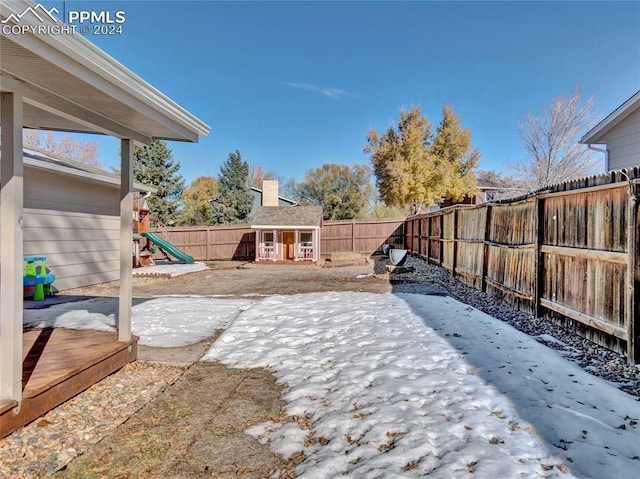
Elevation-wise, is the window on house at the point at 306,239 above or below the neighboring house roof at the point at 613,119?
below

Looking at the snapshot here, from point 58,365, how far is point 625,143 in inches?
391

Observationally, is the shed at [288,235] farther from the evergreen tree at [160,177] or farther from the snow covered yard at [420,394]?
the snow covered yard at [420,394]

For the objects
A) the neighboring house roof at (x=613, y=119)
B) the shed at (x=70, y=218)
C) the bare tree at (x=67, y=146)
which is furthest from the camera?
the bare tree at (x=67, y=146)

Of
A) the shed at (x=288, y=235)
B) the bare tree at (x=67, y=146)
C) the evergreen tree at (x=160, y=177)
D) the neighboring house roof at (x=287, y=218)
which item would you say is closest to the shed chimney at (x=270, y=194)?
the neighboring house roof at (x=287, y=218)

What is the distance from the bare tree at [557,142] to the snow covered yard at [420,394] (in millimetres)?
16600

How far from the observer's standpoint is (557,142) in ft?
58.7

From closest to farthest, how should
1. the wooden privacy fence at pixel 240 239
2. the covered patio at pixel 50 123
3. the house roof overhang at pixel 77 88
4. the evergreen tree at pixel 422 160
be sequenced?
1. the house roof overhang at pixel 77 88
2. the covered patio at pixel 50 123
3. the wooden privacy fence at pixel 240 239
4. the evergreen tree at pixel 422 160

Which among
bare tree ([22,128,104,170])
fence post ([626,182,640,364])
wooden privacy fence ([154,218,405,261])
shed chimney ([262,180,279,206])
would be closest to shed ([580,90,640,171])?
fence post ([626,182,640,364])

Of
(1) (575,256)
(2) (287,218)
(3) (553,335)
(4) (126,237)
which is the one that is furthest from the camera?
(2) (287,218)

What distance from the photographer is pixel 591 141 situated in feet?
27.4

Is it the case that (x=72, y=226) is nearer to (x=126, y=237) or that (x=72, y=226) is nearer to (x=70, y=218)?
(x=70, y=218)

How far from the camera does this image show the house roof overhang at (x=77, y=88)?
1901mm

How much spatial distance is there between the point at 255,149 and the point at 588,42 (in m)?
22.9

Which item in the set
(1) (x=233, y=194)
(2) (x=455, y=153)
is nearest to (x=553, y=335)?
(2) (x=455, y=153)
